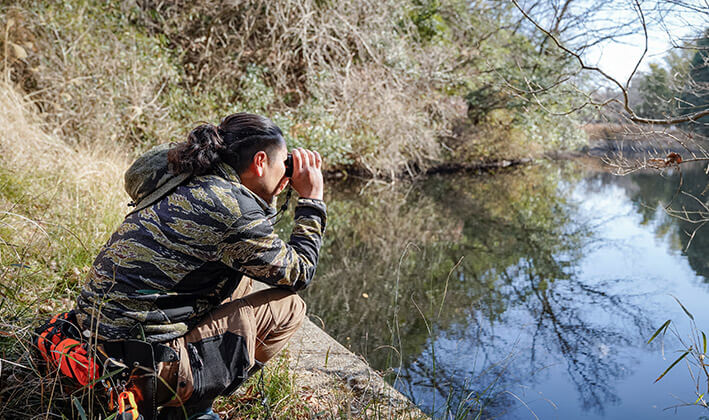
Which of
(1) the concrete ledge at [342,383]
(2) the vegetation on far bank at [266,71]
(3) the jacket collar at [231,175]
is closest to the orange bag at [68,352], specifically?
(3) the jacket collar at [231,175]

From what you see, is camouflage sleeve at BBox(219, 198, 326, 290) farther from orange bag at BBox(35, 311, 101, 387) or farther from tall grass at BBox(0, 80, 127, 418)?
tall grass at BBox(0, 80, 127, 418)

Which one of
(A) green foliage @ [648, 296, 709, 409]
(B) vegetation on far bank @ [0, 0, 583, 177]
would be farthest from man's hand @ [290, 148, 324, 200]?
(B) vegetation on far bank @ [0, 0, 583, 177]

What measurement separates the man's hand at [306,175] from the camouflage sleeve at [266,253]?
0.15m

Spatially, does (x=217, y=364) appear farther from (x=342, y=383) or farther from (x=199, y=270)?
(x=342, y=383)

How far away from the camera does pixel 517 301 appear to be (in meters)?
4.38

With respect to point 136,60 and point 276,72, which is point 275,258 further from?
point 276,72

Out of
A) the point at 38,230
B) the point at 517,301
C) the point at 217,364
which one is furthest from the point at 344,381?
the point at 517,301

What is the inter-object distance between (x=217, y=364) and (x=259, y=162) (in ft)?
2.19

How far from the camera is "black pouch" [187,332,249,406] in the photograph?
168 cm

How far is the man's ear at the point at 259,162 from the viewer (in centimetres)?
174

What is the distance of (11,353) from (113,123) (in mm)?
5430

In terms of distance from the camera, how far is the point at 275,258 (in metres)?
1.69

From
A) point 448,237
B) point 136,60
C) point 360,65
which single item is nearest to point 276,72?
point 360,65

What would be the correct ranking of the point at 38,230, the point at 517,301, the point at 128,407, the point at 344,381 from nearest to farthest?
the point at 128,407
the point at 344,381
the point at 38,230
the point at 517,301
